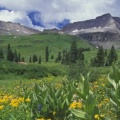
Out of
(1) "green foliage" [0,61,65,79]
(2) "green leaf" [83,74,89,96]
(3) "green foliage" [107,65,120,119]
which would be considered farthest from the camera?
(1) "green foliage" [0,61,65,79]

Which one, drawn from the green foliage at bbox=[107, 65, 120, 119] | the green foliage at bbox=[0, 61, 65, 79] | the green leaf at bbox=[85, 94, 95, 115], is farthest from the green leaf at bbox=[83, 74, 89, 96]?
the green foliage at bbox=[0, 61, 65, 79]

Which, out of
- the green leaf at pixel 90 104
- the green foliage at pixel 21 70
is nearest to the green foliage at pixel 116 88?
the green leaf at pixel 90 104

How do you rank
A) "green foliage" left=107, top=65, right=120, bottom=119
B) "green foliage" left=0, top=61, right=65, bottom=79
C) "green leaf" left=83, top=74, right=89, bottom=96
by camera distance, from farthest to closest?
"green foliage" left=0, top=61, right=65, bottom=79 < "green leaf" left=83, top=74, right=89, bottom=96 < "green foliage" left=107, top=65, right=120, bottom=119

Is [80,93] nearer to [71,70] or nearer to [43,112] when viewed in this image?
[43,112]

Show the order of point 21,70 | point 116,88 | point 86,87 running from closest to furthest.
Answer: point 116,88 → point 86,87 → point 21,70

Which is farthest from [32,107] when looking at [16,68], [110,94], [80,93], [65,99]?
[16,68]

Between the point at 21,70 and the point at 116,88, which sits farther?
the point at 21,70

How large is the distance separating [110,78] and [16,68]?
4057 centimetres

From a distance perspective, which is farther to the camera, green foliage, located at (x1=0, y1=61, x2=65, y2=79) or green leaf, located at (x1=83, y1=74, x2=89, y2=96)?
green foliage, located at (x1=0, y1=61, x2=65, y2=79)

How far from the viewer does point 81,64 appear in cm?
2631

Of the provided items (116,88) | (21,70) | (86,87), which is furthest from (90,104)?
(21,70)

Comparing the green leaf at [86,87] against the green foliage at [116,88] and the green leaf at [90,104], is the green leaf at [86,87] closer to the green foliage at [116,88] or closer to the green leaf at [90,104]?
the green leaf at [90,104]

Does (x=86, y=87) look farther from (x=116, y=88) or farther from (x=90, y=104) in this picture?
(x=116, y=88)

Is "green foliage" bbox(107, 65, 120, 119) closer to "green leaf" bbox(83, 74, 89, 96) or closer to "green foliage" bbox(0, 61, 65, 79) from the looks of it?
"green leaf" bbox(83, 74, 89, 96)
